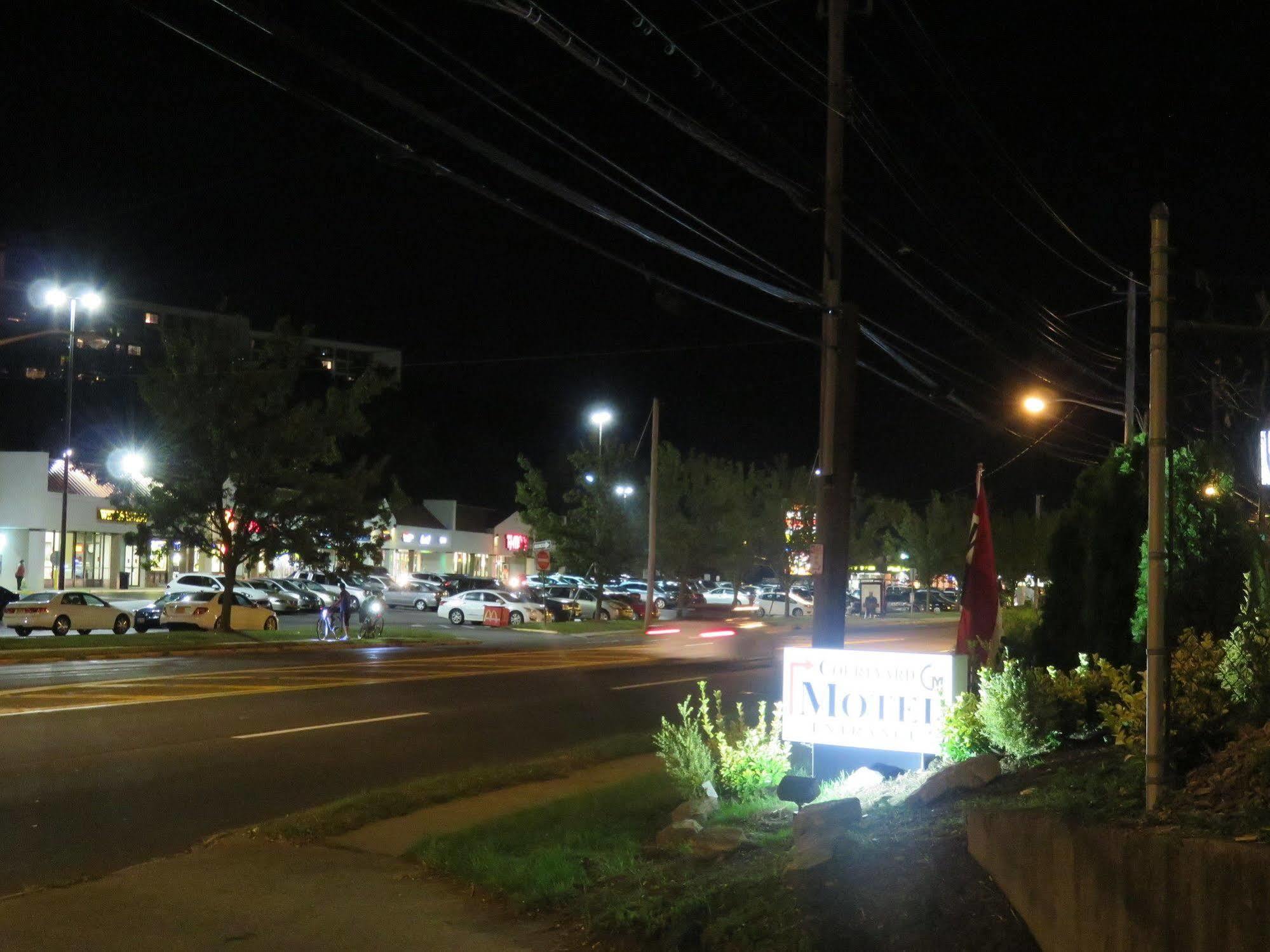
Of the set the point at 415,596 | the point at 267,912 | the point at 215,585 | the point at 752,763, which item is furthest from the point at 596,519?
the point at 267,912

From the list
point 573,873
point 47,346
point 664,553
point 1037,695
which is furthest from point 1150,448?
point 47,346

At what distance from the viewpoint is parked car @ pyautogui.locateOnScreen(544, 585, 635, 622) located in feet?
178

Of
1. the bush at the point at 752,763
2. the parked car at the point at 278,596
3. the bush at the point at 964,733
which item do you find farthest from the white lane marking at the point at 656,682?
the parked car at the point at 278,596

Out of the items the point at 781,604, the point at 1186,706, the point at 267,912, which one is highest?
the point at 1186,706

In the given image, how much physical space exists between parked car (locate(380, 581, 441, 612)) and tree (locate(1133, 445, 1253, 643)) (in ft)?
165

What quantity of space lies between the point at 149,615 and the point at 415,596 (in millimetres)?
20532

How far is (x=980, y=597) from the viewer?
11.4 m

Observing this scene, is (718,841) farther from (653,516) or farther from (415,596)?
(415,596)

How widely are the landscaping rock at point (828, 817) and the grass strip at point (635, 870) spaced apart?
8.9 inches

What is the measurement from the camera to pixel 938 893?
20.6 ft

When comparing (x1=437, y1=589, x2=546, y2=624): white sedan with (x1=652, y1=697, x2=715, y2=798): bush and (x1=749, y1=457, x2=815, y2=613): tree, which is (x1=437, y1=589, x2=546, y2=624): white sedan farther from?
(x1=652, y1=697, x2=715, y2=798): bush

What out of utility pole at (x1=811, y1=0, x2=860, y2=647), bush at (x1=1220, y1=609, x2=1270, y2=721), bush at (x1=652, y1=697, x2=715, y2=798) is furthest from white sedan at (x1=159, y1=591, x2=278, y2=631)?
bush at (x1=1220, y1=609, x2=1270, y2=721)

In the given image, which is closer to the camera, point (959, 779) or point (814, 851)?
point (814, 851)

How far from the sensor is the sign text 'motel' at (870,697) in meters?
9.66
